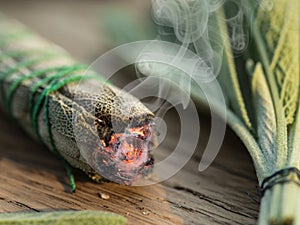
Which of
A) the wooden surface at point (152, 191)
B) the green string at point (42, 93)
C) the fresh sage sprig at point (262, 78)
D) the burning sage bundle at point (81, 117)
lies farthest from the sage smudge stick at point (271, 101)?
the green string at point (42, 93)

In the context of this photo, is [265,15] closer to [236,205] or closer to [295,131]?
[295,131]

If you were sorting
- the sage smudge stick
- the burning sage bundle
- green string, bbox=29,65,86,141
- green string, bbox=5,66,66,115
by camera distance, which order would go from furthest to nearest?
1. green string, bbox=5,66,66,115
2. green string, bbox=29,65,86,141
3. the burning sage bundle
4. the sage smudge stick

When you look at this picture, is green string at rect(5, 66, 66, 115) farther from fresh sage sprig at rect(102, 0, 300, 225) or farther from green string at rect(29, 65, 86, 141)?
fresh sage sprig at rect(102, 0, 300, 225)

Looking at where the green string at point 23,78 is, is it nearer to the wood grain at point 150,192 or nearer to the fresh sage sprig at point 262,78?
the wood grain at point 150,192

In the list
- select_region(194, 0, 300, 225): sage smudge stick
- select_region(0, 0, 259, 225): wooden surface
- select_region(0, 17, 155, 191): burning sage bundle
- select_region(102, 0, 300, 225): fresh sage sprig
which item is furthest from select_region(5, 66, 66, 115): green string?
select_region(194, 0, 300, 225): sage smudge stick

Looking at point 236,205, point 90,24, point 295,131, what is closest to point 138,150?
point 236,205
